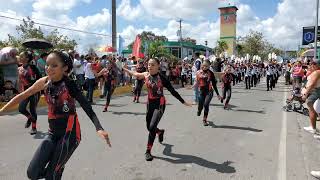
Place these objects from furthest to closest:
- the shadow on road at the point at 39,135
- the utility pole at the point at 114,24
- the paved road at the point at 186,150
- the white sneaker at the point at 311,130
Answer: the utility pole at the point at 114,24
the white sneaker at the point at 311,130
the shadow on road at the point at 39,135
the paved road at the point at 186,150

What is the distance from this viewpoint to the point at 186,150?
25.0 feet

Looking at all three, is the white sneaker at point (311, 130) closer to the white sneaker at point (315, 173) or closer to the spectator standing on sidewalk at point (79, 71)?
the white sneaker at point (315, 173)

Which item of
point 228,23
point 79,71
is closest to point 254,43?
point 228,23

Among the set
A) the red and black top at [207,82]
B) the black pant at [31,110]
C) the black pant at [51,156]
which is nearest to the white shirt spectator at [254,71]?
the red and black top at [207,82]

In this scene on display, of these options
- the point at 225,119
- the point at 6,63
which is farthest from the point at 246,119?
the point at 6,63

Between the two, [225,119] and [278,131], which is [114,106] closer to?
[225,119]

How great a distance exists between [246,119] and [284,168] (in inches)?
214

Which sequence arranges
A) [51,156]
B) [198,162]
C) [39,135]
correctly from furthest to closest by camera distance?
[39,135] → [198,162] → [51,156]

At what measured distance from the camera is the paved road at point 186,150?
6.17 metres

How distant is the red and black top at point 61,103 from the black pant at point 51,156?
3.5 inches

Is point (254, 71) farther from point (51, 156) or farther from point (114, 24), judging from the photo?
point (51, 156)

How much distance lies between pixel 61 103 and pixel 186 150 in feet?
12.1

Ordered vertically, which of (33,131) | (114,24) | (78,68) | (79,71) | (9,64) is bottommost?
(33,131)

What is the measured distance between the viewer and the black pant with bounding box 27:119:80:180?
4.08 m
